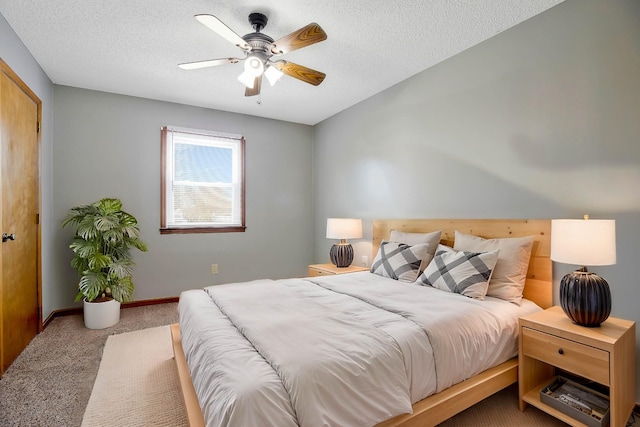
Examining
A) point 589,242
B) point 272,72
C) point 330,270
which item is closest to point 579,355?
point 589,242

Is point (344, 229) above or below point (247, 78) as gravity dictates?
below

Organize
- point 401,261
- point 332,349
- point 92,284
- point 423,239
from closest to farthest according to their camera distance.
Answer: point 332,349 < point 401,261 < point 423,239 < point 92,284

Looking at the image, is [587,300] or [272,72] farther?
[272,72]

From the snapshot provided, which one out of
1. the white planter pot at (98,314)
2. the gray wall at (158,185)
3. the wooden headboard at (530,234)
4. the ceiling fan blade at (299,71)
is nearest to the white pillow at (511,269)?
the wooden headboard at (530,234)

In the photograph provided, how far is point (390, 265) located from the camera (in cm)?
280

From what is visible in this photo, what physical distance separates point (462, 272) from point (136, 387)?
236 centimetres

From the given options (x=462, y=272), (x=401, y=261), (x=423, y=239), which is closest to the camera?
(x=462, y=272)

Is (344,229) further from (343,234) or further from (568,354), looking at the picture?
(568,354)

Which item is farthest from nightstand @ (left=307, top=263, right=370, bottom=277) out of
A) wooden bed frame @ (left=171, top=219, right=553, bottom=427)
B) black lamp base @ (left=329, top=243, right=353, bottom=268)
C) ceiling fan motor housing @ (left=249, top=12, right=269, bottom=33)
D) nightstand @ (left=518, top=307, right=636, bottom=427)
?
ceiling fan motor housing @ (left=249, top=12, right=269, bottom=33)

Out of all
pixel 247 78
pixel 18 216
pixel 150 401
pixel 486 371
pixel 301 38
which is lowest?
pixel 150 401

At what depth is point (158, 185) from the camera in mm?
3938

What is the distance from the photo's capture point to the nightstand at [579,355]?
1.52 m

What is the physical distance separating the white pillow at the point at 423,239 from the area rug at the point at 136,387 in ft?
6.84

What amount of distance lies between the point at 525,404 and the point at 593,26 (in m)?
2.37
